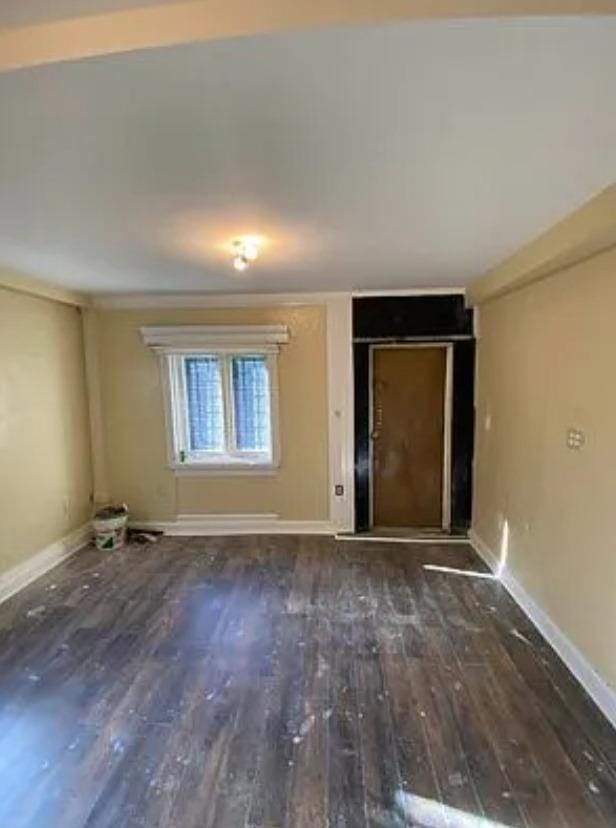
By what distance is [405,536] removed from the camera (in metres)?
4.80

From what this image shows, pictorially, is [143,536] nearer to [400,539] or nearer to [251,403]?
[251,403]

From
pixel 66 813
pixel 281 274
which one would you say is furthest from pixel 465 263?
pixel 66 813

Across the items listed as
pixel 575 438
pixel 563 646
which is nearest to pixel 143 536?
pixel 563 646

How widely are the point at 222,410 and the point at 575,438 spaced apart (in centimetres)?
317

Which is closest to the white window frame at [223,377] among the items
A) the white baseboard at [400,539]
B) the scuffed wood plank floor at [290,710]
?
the white baseboard at [400,539]

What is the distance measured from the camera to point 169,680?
262cm

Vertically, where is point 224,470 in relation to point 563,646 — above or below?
above

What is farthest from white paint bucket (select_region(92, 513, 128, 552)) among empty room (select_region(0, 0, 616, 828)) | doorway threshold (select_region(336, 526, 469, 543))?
doorway threshold (select_region(336, 526, 469, 543))

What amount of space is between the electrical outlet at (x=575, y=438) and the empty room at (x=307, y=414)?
26mm

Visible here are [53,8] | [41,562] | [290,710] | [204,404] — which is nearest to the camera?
[53,8]

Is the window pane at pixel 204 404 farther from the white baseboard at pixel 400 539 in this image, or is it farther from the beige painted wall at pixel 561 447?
the beige painted wall at pixel 561 447

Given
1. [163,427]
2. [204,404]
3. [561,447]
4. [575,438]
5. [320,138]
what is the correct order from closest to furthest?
[320,138]
[575,438]
[561,447]
[163,427]
[204,404]

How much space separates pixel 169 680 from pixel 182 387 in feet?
9.41

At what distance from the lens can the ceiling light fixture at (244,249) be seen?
Result: 8.66ft
